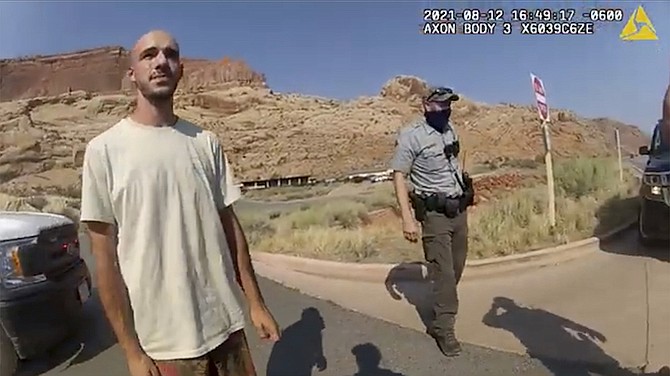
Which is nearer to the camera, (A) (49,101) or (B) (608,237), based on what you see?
(A) (49,101)

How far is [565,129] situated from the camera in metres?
2.68

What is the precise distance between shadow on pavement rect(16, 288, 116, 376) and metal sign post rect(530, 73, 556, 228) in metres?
1.62

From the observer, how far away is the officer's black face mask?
8.48 ft

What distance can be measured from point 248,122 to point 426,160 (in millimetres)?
644

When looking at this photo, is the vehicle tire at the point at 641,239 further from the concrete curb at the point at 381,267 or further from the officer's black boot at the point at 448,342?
the officer's black boot at the point at 448,342

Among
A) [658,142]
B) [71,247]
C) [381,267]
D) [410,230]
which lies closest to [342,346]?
[381,267]

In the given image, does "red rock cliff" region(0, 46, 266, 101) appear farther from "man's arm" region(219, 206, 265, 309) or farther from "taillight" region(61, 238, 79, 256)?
"man's arm" region(219, 206, 265, 309)

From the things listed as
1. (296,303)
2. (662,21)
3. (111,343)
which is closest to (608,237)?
(662,21)

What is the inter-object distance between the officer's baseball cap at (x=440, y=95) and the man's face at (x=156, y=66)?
3.19 feet

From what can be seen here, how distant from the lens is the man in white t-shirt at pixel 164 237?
1.81 m

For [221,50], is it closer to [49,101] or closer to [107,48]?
[107,48]

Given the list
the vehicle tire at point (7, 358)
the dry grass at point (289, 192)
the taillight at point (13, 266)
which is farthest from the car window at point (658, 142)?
the vehicle tire at point (7, 358)

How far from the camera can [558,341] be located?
276cm

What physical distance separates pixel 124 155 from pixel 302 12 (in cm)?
101
